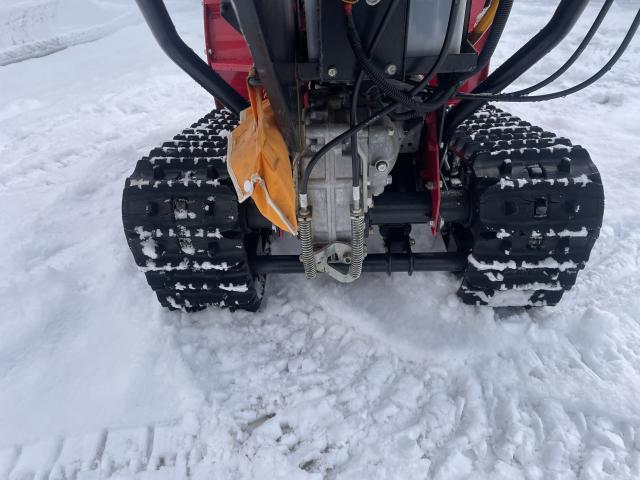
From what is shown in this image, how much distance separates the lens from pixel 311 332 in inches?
101

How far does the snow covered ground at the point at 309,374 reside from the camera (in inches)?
78.0

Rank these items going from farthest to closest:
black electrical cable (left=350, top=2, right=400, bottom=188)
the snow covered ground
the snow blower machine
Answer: the snow covered ground
the snow blower machine
black electrical cable (left=350, top=2, right=400, bottom=188)

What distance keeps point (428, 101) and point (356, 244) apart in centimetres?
75

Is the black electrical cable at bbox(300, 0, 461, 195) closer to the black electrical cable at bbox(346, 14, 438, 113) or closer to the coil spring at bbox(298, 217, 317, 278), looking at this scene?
the black electrical cable at bbox(346, 14, 438, 113)

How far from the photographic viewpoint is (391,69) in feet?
5.03

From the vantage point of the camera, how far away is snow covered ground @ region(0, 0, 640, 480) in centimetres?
198

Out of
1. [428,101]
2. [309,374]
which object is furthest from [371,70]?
[309,374]

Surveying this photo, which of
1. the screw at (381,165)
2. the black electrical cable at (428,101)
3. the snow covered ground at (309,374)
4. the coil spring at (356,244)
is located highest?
the black electrical cable at (428,101)

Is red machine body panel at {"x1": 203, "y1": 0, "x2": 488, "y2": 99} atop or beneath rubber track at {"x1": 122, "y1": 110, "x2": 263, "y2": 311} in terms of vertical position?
atop

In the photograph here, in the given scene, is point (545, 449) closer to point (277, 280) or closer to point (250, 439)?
point (250, 439)

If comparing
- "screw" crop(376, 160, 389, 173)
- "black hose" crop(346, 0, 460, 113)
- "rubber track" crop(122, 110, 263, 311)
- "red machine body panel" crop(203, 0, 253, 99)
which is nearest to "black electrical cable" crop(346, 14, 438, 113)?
"black hose" crop(346, 0, 460, 113)

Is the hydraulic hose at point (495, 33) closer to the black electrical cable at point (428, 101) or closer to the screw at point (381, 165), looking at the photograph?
the black electrical cable at point (428, 101)

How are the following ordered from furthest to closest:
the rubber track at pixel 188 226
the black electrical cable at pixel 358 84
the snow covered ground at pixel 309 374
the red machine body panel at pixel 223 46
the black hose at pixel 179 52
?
the red machine body panel at pixel 223 46 → the rubber track at pixel 188 226 → the snow covered ground at pixel 309 374 → the black hose at pixel 179 52 → the black electrical cable at pixel 358 84

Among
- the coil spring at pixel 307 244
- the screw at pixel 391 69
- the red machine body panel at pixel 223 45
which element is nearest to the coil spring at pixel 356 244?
the coil spring at pixel 307 244
